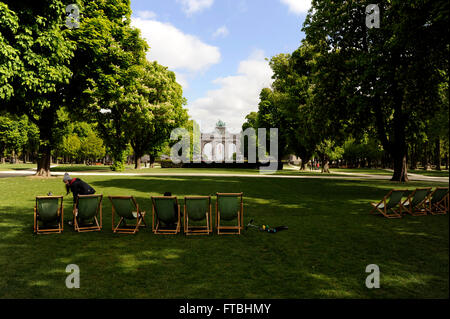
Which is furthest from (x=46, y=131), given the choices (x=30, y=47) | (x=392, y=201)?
(x=392, y=201)

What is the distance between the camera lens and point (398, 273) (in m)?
4.89

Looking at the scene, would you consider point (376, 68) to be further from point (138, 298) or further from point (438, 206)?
point (138, 298)

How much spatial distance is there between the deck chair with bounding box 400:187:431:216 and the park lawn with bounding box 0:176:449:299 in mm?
1074

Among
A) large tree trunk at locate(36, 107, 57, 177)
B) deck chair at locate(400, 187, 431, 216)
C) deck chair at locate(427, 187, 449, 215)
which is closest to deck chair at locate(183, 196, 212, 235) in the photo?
deck chair at locate(400, 187, 431, 216)

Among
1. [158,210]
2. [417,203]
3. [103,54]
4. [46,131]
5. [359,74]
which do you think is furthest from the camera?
[46,131]

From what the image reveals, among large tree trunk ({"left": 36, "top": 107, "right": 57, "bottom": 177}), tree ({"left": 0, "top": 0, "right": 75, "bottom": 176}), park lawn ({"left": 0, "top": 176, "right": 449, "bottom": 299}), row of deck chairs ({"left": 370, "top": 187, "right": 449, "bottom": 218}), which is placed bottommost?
park lawn ({"left": 0, "top": 176, "right": 449, "bottom": 299})

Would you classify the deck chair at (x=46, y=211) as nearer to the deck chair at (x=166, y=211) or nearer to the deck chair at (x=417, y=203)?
the deck chair at (x=166, y=211)

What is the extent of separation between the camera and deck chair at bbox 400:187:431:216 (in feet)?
33.1

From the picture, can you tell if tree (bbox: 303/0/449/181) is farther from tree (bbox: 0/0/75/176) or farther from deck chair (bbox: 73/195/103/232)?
tree (bbox: 0/0/75/176)

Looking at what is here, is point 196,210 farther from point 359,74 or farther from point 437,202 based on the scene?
point 359,74

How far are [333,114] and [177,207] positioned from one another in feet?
57.7

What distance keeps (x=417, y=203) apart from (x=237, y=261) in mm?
8169

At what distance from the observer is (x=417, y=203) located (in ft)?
34.1

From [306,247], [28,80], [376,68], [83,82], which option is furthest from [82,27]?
[306,247]
